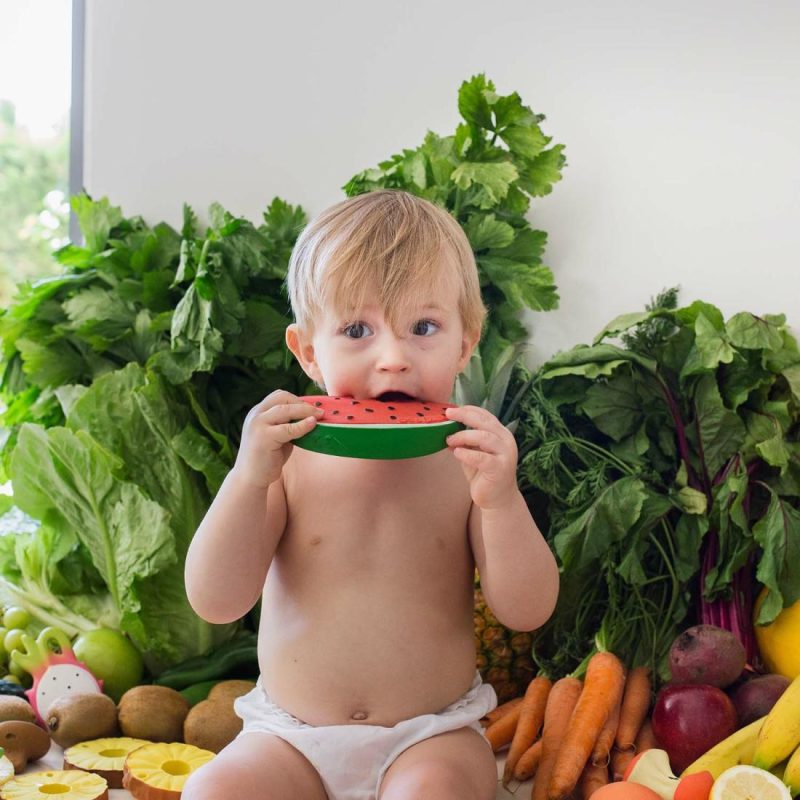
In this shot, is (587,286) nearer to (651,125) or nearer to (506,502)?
(651,125)

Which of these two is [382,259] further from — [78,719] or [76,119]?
[76,119]

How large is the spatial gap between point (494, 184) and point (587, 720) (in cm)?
105

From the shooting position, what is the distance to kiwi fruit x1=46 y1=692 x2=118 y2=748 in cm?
177

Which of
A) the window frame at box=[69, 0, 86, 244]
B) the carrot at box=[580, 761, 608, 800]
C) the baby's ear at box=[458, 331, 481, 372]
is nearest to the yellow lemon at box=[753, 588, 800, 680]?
the carrot at box=[580, 761, 608, 800]

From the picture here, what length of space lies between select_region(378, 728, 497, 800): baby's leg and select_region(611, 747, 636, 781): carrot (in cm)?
36

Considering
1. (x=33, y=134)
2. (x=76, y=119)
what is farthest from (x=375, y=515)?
(x=33, y=134)

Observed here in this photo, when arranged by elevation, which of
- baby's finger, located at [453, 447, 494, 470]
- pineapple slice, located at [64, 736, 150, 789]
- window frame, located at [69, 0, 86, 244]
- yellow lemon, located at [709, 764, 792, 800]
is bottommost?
pineapple slice, located at [64, 736, 150, 789]

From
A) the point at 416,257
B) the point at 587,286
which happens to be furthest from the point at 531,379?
the point at 416,257

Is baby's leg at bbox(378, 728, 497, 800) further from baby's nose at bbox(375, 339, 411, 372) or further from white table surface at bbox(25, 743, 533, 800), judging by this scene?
baby's nose at bbox(375, 339, 411, 372)

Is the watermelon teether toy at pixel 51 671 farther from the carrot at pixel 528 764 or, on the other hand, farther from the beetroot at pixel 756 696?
the beetroot at pixel 756 696

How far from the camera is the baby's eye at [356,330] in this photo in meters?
1.33

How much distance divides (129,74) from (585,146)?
121 centimetres

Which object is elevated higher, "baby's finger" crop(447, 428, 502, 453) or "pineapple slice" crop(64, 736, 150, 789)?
"baby's finger" crop(447, 428, 502, 453)

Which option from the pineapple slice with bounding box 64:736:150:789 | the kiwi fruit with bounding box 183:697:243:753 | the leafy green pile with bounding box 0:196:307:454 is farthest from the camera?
the leafy green pile with bounding box 0:196:307:454
